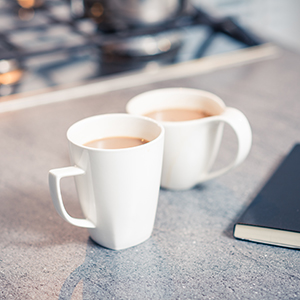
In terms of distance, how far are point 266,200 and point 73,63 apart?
67 cm

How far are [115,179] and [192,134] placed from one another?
131 millimetres

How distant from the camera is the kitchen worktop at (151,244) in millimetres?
358

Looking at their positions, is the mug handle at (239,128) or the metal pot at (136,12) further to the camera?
the metal pot at (136,12)

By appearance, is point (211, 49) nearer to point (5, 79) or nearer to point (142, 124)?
point (5, 79)

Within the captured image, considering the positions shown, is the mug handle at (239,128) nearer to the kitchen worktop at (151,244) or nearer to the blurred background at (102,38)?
the kitchen worktop at (151,244)

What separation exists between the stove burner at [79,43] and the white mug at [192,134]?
0.40 metres

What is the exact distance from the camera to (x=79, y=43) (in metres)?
0.86

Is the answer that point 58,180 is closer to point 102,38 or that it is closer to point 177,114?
point 177,114

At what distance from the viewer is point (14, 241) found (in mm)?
425

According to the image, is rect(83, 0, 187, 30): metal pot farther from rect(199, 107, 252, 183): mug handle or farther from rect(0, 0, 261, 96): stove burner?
rect(199, 107, 252, 183): mug handle

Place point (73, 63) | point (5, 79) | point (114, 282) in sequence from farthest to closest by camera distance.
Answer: point (73, 63) → point (5, 79) → point (114, 282)

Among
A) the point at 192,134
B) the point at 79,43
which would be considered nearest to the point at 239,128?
the point at 192,134

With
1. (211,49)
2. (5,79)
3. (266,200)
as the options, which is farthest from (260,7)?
(266,200)

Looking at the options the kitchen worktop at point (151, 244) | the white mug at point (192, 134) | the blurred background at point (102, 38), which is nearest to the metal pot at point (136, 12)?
the blurred background at point (102, 38)
